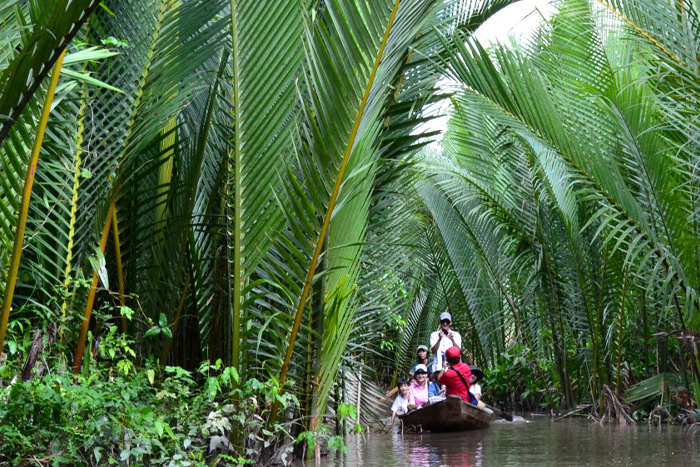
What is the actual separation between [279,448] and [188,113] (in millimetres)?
2426

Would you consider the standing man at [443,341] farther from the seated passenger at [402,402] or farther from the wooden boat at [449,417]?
the wooden boat at [449,417]

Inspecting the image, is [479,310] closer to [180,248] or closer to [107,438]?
[180,248]

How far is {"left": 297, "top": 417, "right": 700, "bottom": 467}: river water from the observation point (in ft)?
21.6

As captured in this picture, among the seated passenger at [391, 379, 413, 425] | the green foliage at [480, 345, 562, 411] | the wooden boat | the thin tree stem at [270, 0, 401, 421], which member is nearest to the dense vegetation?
the thin tree stem at [270, 0, 401, 421]

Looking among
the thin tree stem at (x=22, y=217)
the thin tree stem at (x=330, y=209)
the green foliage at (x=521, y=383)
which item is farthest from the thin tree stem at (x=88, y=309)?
the green foliage at (x=521, y=383)

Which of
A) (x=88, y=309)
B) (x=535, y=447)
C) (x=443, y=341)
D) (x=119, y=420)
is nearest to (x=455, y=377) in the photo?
(x=443, y=341)

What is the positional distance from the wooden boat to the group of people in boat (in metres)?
0.53

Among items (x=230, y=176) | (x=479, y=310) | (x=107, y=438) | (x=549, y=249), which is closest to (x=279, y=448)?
(x=107, y=438)

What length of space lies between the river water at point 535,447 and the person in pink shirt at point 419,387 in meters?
1.31

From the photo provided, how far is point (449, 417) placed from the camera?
1056 centimetres

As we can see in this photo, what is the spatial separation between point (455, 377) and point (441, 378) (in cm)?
20

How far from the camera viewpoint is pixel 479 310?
14.2 m

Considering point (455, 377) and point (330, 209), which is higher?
point (330, 209)

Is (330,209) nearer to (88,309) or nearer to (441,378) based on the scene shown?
(88,309)
